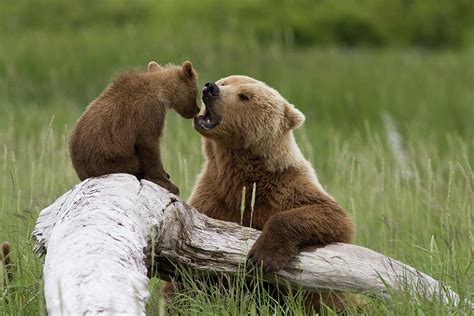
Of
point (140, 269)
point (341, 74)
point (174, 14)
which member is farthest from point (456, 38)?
point (140, 269)

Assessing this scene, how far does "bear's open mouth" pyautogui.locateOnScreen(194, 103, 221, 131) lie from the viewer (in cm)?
471

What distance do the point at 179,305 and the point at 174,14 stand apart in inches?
591

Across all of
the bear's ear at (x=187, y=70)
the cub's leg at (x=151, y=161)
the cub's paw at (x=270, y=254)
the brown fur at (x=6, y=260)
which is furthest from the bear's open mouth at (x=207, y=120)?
the brown fur at (x=6, y=260)

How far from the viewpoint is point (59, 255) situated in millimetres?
3395

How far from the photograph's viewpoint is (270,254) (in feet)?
14.0

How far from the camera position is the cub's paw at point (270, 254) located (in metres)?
4.24

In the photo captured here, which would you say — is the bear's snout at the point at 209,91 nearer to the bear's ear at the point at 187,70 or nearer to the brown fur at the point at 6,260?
the bear's ear at the point at 187,70

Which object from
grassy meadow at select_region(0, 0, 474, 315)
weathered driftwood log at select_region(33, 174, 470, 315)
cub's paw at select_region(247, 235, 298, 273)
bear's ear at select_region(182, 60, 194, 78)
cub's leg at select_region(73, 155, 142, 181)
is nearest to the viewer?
weathered driftwood log at select_region(33, 174, 470, 315)

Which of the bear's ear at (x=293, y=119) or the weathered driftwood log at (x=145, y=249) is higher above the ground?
the bear's ear at (x=293, y=119)

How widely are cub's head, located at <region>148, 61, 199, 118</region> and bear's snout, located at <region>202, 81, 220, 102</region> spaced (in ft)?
0.49

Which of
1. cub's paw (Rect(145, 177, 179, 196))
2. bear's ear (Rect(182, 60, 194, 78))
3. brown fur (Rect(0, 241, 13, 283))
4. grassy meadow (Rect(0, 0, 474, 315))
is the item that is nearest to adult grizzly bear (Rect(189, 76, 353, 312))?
bear's ear (Rect(182, 60, 194, 78))

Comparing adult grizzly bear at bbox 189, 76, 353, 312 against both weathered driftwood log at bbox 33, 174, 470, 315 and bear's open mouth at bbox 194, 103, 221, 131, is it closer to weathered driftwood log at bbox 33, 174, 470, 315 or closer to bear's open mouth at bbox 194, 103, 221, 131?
bear's open mouth at bbox 194, 103, 221, 131

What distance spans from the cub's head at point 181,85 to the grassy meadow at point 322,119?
92 cm

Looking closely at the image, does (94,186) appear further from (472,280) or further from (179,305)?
(472,280)
